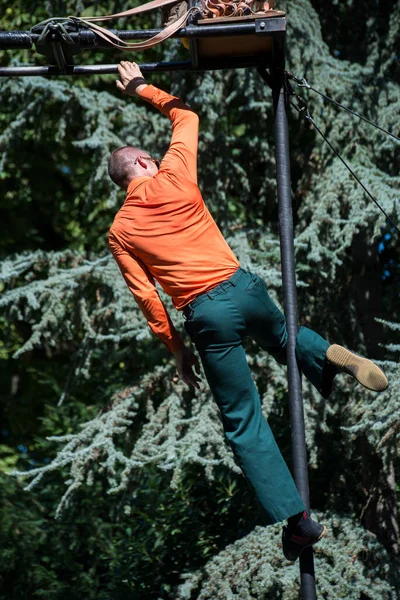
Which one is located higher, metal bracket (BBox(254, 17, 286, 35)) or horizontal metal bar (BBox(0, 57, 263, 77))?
metal bracket (BBox(254, 17, 286, 35))

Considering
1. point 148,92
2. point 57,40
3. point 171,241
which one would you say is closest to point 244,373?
point 171,241

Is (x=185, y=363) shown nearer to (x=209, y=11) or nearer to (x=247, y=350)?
(x=209, y=11)

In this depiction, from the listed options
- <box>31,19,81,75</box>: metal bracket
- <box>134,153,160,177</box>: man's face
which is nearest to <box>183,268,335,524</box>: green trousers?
<box>134,153,160,177</box>: man's face

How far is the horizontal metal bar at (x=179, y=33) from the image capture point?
3.69 metres

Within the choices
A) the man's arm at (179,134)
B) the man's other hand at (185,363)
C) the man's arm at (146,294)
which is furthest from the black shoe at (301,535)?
the man's arm at (179,134)

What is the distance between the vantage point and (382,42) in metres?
7.19

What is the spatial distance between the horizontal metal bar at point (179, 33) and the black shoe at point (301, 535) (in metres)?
1.92

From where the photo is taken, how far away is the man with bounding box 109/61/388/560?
3584 millimetres

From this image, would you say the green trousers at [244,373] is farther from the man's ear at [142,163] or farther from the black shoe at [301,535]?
the man's ear at [142,163]

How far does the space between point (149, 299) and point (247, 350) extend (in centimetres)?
297

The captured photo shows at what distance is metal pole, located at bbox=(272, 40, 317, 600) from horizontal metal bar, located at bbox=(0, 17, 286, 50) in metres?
0.12

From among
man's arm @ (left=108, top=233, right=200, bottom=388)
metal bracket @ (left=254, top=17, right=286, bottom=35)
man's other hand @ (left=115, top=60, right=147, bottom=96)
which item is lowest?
man's arm @ (left=108, top=233, right=200, bottom=388)

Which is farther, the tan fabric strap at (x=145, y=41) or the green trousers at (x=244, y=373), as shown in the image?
the tan fabric strap at (x=145, y=41)

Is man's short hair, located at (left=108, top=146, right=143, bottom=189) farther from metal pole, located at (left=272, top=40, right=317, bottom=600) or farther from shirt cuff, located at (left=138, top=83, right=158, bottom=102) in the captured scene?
metal pole, located at (left=272, top=40, right=317, bottom=600)
